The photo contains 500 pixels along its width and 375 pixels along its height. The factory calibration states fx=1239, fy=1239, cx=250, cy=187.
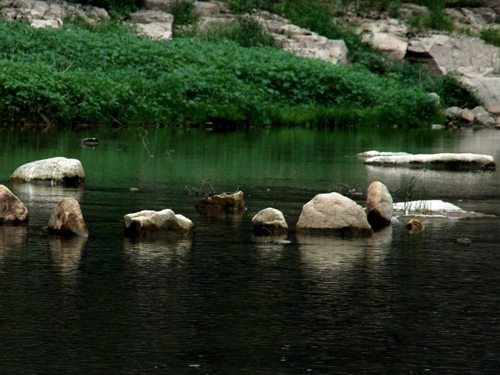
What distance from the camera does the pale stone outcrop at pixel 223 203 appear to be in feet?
41.3

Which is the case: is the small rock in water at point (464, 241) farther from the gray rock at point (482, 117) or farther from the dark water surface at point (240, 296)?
the gray rock at point (482, 117)

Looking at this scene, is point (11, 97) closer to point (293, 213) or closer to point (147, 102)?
point (147, 102)

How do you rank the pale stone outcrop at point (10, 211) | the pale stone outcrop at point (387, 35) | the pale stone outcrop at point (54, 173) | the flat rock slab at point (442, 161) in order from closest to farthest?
the pale stone outcrop at point (10, 211), the pale stone outcrop at point (54, 173), the flat rock slab at point (442, 161), the pale stone outcrop at point (387, 35)

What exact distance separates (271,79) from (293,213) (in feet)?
76.6

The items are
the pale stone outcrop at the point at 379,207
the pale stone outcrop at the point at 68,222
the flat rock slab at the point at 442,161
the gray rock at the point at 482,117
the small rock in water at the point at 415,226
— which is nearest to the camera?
the pale stone outcrop at the point at 68,222

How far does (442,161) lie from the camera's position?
63.6 feet

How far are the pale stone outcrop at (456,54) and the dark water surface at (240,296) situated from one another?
3137 cm

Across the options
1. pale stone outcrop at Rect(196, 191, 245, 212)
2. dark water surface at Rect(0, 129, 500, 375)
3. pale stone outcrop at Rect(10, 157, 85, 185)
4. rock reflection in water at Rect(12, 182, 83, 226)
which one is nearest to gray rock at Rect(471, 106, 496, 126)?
dark water surface at Rect(0, 129, 500, 375)

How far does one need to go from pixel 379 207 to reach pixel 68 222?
3023mm

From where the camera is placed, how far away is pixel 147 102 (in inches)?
1224

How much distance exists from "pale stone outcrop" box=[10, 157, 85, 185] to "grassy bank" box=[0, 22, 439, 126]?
13649 millimetres

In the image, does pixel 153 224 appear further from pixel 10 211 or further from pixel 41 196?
pixel 41 196

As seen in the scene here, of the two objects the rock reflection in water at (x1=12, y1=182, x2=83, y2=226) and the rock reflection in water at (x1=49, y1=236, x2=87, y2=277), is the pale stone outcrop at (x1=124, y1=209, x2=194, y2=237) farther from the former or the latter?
the rock reflection in water at (x1=12, y1=182, x2=83, y2=226)

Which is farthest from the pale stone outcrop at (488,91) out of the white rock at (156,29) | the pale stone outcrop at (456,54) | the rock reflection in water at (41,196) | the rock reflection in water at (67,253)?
the rock reflection in water at (67,253)
